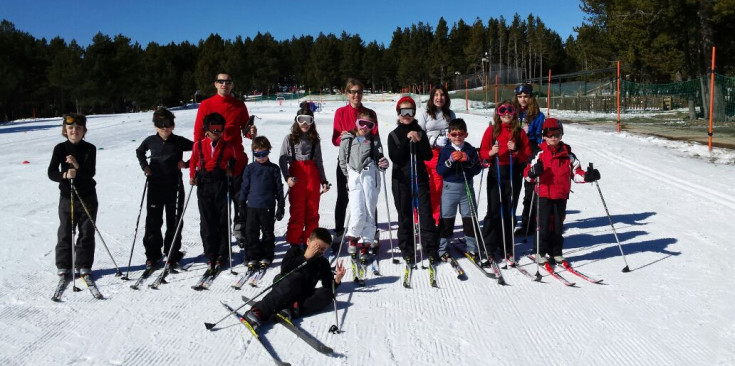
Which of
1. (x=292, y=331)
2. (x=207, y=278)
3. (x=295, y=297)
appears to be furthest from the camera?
(x=207, y=278)

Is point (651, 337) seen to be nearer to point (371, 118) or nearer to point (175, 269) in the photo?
point (371, 118)

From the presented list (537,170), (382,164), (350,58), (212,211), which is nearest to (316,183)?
(382,164)

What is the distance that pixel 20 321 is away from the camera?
163 inches

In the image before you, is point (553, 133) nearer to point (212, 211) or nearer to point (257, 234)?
point (257, 234)

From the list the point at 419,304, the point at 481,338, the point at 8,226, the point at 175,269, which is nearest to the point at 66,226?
the point at 175,269

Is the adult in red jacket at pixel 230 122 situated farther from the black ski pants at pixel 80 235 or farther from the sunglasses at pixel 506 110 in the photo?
the sunglasses at pixel 506 110

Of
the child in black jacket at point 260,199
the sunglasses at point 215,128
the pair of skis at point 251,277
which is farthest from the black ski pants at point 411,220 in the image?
the sunglasses at point 215,128

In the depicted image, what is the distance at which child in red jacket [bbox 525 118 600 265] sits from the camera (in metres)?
5.14

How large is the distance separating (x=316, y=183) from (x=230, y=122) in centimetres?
118

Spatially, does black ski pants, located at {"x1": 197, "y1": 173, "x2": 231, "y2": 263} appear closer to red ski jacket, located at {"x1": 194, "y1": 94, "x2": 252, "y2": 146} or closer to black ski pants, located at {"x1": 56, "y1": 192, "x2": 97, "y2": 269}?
red ski jacket, located at {"x1": 194, "y1": 94, "x2": 252, "y2": 146}

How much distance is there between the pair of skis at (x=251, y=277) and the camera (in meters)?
4.94

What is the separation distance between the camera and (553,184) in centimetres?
518

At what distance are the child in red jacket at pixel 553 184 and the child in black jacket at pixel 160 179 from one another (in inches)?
146

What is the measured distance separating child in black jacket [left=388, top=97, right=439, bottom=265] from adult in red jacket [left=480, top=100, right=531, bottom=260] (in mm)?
611
